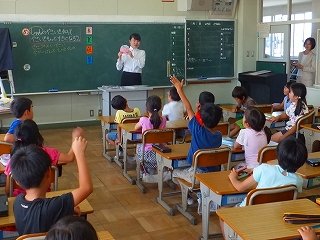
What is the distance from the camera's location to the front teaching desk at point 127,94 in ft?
23.0

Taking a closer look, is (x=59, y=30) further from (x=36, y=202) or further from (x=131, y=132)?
(x=36, y=202)

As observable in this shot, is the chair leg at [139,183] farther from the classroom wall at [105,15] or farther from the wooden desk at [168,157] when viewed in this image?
the classroom wall at [105,15]

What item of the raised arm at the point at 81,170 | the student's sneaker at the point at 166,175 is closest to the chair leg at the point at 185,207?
the student's sneaker at the point at 166,175

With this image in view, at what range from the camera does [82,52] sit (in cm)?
784

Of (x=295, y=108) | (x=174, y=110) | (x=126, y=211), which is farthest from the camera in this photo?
(x=174, y=110)

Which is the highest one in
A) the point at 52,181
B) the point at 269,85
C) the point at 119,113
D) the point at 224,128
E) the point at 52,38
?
the point at 52,38

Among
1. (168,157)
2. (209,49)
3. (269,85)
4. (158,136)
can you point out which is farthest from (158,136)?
(209,49)

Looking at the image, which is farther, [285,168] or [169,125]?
[169,125]

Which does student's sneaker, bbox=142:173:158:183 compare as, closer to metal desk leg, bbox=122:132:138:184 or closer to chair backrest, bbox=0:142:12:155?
metal desk leg, bbox=122:132:138:184

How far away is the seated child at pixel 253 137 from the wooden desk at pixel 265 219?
1.35 m

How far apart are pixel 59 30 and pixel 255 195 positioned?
5918 millimetres

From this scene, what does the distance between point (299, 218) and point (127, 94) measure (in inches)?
209

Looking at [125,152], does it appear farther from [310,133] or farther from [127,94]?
[127,94]

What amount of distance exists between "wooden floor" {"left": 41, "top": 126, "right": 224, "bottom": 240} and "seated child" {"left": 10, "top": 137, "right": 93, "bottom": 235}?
1.61 metres
